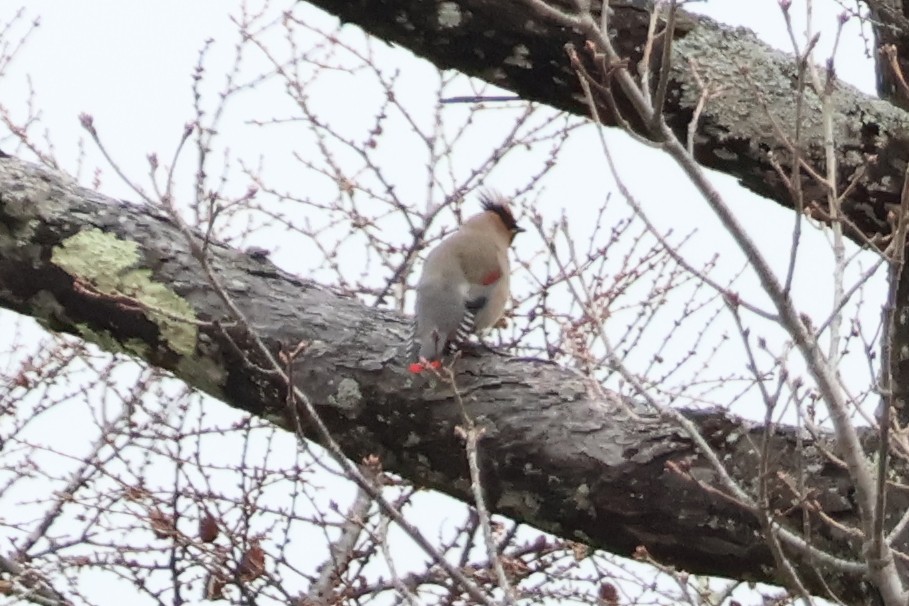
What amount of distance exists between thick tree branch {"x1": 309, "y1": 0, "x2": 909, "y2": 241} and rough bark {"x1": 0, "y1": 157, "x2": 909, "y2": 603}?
0.51m

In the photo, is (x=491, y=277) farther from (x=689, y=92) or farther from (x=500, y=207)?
(x=689, y=92)

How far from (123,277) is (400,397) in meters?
0.69

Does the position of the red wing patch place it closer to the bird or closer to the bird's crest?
the bird

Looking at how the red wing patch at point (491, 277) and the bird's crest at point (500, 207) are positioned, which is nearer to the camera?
the red wing patch at point (491, 277)

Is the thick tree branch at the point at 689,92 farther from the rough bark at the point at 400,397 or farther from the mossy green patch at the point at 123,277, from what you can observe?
the mossy green patch at the point at 123,277

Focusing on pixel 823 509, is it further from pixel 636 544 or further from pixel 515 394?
pixel 515 394

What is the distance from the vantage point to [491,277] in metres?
4.80

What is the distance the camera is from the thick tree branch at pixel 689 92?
269 centimetres

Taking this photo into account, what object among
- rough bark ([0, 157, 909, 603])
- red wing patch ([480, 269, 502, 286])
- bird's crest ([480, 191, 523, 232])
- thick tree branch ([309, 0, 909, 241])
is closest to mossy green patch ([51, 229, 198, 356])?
rough bark ([0, 157, 909, 603])

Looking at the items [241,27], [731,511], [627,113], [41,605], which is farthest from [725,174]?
[241,27]

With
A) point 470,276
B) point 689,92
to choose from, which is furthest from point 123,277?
point 470,276

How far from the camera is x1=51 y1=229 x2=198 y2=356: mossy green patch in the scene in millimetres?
2916

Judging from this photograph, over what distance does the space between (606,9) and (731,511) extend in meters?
0.97

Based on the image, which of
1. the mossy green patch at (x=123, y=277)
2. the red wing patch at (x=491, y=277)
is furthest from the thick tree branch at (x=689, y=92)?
the red wing patch at (x=491, y=277)
